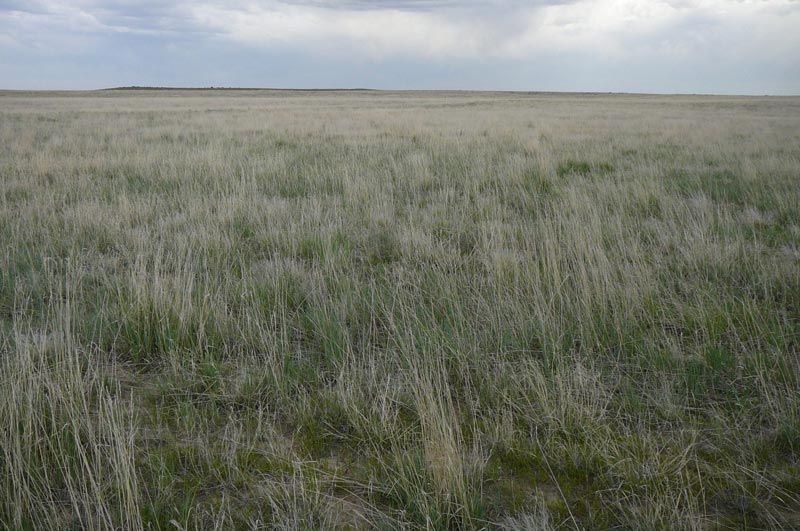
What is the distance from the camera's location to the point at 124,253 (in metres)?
4.60

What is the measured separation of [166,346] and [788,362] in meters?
3.55

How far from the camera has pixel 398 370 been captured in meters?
2.66

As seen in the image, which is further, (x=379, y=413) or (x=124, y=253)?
(x=124, y=253)

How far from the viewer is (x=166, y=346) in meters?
3.00

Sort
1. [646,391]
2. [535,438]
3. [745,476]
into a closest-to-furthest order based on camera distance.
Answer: [745,476] < [535,438] < [646,391]

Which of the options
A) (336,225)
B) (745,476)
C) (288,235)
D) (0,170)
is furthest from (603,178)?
(0,170)

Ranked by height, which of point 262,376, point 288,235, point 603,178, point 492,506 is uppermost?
point 603,178

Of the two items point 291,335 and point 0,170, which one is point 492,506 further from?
point 0,170

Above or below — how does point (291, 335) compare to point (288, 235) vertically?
below

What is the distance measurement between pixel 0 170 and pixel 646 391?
34.8 ft

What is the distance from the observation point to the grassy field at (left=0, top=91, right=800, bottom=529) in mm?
1836

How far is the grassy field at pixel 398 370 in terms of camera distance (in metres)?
1.84

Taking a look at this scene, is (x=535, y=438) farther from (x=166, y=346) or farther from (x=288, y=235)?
(x=288, y=235)

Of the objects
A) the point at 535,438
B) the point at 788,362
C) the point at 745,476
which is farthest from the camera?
the point at 788,362
